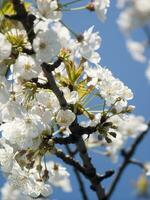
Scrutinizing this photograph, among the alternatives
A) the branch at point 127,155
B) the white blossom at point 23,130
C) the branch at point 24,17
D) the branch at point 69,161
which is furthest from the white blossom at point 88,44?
the branch at point 127,155

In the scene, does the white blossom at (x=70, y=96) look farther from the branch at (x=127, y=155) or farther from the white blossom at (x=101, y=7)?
the branch at (x=127, y=155)

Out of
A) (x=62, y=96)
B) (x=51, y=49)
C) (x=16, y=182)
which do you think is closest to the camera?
(x=51, y=49)

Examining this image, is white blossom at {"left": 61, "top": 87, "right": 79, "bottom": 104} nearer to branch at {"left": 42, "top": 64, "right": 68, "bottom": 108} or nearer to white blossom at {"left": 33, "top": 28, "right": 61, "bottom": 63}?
branch at {"left": 42, "top": 64, "right": 68, "bottom": 108}

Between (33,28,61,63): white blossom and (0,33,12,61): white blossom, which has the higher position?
(33,28,61,63): white blossom

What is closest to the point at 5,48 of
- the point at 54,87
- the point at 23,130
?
the point at 54,87

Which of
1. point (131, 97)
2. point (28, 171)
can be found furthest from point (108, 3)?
point (28, 171)

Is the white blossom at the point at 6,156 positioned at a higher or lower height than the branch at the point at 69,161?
lower

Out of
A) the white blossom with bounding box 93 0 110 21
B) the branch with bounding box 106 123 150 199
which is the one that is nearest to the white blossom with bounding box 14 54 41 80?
the white blossom with bounding box 93 0 110 21

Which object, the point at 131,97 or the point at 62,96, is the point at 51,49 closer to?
the point at 62,96
